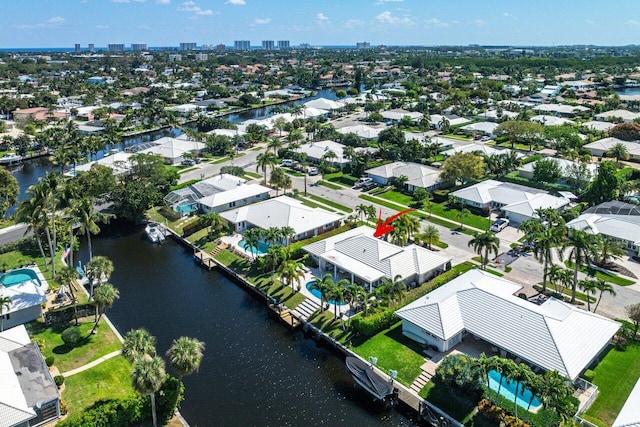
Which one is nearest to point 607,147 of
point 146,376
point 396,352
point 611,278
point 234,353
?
point 611,278

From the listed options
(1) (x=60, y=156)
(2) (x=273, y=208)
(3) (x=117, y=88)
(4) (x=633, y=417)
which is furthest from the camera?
(3) (x=117, y=88)

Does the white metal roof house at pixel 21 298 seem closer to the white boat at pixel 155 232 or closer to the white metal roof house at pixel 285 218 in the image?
the white boat at pixel 155 232

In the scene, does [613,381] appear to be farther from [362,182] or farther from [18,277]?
[18,277]

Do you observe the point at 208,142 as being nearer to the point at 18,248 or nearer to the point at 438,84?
the point at 18,248

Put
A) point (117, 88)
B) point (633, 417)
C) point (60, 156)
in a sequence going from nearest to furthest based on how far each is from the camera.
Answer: point (633, 417) → point (60, 156) → point (117, 88)

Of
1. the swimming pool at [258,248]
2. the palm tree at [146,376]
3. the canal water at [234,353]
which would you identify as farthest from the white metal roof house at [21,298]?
the swimming pool at [258,248]

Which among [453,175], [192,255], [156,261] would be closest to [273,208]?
[192,255]
